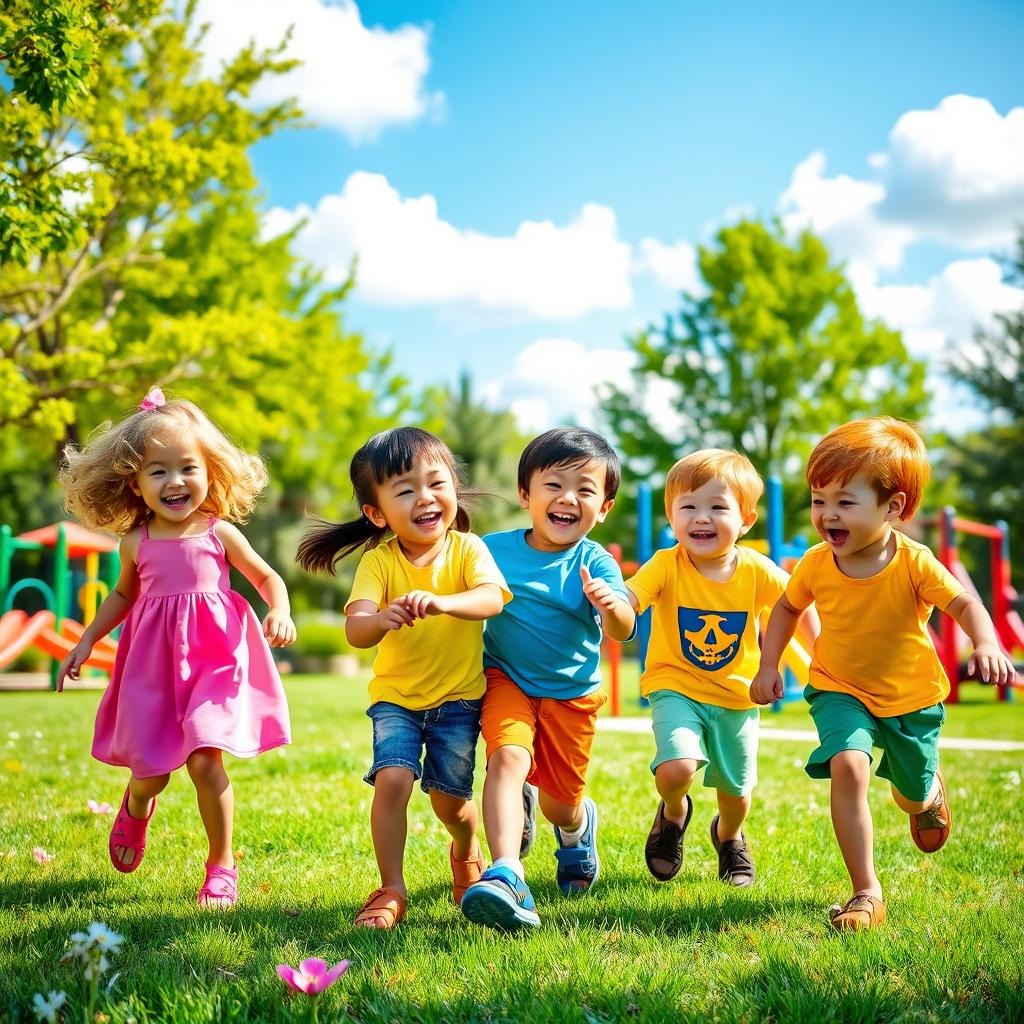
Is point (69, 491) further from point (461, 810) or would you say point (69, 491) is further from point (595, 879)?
point (595, 879)

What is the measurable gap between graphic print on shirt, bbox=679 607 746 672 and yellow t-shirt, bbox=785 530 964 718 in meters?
0.43

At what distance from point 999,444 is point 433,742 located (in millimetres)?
33317

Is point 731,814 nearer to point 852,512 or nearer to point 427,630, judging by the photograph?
point 852,512

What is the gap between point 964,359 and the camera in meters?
33.3

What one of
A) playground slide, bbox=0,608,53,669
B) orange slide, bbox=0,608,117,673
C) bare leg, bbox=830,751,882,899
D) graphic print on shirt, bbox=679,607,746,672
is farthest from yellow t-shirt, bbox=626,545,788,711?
playground slide, bbox=0,608,53,669

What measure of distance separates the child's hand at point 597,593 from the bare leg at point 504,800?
1.80 ft

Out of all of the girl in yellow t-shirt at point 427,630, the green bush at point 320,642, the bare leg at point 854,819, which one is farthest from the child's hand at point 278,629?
the green bush at point 320,642

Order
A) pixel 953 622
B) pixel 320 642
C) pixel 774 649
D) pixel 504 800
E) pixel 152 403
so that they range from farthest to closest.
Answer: pixel 320 642
pixel 953 622
pixel 152 403
pixel 774 649
pixel 504 800

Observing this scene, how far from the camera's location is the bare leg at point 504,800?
3230 mm

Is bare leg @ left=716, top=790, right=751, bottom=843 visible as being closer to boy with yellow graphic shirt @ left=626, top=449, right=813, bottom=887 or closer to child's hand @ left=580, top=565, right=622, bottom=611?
boy with yellow graphic shirt @ left=626, top=449, right=813, bottom=887

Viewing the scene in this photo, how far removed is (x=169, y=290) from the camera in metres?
18.0

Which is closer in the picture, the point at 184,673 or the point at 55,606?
the point at 184,673

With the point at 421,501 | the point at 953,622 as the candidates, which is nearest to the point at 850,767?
the point at 421,501

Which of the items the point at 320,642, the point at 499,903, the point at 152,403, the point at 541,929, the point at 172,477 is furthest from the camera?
the point at 320,642
